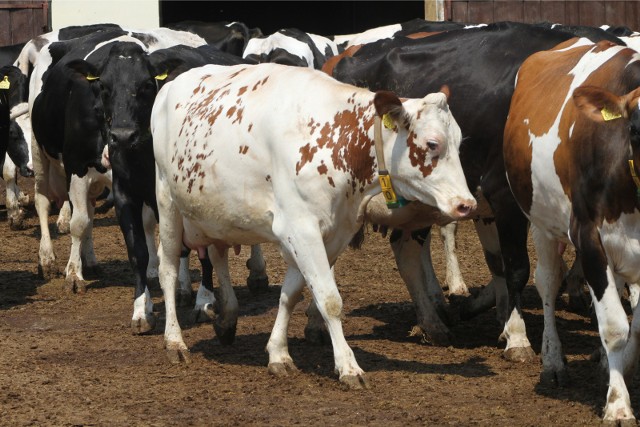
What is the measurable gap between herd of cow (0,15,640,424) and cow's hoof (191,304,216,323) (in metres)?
0.02

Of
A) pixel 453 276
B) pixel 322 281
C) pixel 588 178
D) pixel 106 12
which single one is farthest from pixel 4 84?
pixel 588 178

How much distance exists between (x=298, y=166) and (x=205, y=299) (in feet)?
9.03

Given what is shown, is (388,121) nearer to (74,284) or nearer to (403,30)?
(74,284)

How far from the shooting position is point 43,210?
13.0m

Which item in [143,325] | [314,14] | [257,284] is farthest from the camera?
[314,14]

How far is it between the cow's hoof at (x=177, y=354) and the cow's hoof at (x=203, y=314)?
4.48ft

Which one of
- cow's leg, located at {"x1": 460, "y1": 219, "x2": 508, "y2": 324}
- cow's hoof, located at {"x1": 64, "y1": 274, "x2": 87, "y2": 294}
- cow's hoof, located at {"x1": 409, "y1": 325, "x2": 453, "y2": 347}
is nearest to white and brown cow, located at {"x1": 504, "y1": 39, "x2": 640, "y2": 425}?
cow's hoof, located at {"x1": 409, "y1": 325, "x2": 453, "y2": 347}

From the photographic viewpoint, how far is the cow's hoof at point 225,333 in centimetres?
890

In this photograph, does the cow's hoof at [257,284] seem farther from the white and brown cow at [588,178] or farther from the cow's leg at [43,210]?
the white and brown cow at [588,178]

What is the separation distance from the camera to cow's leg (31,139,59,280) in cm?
1230

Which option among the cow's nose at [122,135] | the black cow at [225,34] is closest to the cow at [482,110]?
the cow's nose at [122,135]

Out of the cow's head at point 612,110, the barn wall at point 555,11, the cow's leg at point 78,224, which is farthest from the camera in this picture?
the barn wall at point 555,11

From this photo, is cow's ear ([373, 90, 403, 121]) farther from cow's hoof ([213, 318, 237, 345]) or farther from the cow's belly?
cow's hoof ([213, 318, 237, 345])

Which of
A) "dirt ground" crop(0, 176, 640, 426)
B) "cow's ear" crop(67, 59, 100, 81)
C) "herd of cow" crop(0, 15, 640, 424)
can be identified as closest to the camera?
"herd of cow" crop(0, 15, 640, 424)
